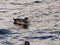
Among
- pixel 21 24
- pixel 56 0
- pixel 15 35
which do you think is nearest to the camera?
pixel 15 35

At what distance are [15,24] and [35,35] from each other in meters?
0.85

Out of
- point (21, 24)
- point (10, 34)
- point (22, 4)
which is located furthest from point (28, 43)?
point (22, 4)

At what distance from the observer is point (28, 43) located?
6.02 metres

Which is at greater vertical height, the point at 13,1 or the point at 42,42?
the point at 13,1

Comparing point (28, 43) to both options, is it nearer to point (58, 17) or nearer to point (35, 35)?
point (35, 35)

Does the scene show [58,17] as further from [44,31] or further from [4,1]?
[4,1]

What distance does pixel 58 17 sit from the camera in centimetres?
812

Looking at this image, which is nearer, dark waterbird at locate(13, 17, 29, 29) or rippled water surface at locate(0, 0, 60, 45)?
rippled water surface at locate(0, 0, 60, 45)

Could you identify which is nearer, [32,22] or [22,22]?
[22,22]

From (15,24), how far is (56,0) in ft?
9.40

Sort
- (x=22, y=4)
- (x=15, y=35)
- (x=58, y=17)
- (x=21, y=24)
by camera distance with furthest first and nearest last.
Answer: (x=22, y=4) < (x=58, y=17) < (x=21, y=24) < (x=15, y=35)

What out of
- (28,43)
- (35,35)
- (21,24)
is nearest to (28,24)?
(21,24)

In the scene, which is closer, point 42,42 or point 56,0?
point 42,42

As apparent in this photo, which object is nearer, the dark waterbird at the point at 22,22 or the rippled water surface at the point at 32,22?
the rippled water surface at the point at 32,22
